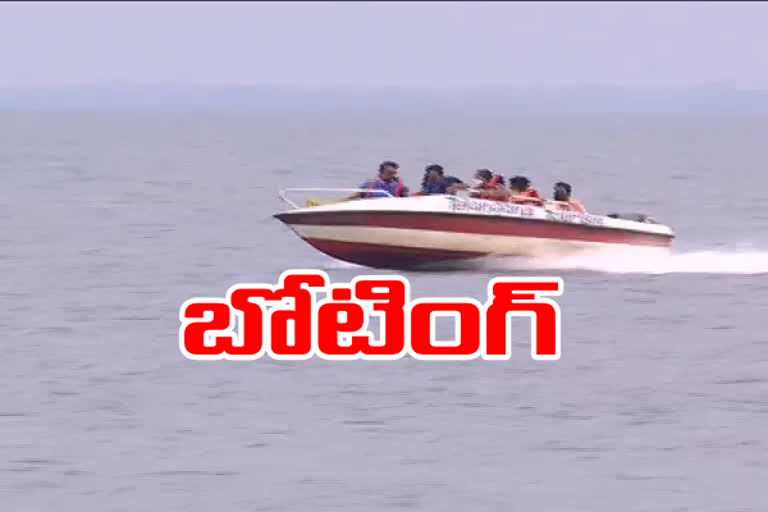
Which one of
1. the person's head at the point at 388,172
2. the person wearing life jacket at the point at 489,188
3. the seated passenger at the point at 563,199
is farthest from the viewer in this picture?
the seated passenger at the point at 563,199

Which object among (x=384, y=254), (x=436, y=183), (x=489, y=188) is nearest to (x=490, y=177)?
(x=489, y=188)

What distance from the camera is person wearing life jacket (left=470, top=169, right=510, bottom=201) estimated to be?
109 ft

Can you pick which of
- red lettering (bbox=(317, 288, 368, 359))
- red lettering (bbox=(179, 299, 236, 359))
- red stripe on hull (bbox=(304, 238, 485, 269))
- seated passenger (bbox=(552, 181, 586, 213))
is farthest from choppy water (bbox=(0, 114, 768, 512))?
seated passenger (bbox=(552, 181, 586, 213))

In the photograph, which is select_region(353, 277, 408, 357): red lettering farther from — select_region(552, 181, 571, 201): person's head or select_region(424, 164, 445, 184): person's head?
select_region(552, 181, 571, 201): person's head

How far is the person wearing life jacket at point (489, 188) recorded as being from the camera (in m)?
33.3

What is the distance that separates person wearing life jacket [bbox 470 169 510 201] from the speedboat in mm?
145

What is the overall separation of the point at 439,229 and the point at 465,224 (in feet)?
1.49

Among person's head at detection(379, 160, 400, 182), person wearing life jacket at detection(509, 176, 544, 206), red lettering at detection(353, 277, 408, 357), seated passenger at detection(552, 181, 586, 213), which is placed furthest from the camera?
seated passenger at detection(552, 181, 586, 213)

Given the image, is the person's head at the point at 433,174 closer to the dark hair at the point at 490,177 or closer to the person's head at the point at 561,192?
the dark hair at the point at 490,177

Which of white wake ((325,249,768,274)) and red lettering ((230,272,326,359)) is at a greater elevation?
white wake ((325,249,768,274))

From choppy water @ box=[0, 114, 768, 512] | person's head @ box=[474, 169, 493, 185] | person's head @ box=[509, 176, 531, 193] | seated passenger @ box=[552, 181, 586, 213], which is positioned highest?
person's head @ box=[474, 169, 493, 185]

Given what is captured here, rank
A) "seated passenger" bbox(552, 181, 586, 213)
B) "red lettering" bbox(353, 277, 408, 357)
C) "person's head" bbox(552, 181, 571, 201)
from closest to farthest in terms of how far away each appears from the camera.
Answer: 1. "red lettering" bbox(353, 277, 408, 357)
2. "seated passenger" bbox(552, 181, 586, 213)
3. "person's head" bbox(552, 181, 571, 201)

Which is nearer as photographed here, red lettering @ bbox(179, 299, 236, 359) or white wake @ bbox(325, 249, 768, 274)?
red lettering @ bbox(179, 299, 236, 359)

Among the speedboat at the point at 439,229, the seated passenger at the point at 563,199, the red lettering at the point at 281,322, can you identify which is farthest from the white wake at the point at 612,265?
the red lettering at the point at 281,322
